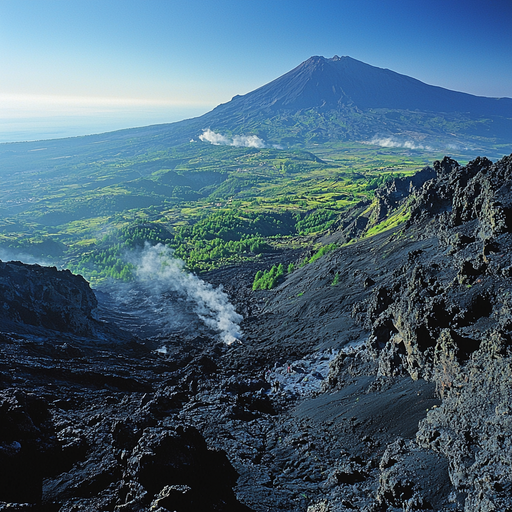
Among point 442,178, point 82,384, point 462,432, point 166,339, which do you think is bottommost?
point 166,339

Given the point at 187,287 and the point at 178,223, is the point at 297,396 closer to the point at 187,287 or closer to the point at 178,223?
the point at 187,287

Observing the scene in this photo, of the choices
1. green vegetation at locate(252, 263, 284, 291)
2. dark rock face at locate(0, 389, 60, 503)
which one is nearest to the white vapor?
green vegetation at locate(252, 263, 284, 291)

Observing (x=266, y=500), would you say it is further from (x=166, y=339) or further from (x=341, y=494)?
(x=166, y=339)

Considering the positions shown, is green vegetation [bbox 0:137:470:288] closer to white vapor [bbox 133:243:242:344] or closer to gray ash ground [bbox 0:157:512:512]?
white vapor [bbox 133:243:242:344]

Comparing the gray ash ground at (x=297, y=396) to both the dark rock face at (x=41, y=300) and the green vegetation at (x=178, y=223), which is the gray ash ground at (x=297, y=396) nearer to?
the dark rock face at (x=41, y=300)

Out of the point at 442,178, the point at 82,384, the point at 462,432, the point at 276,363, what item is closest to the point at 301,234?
the point at 442,178

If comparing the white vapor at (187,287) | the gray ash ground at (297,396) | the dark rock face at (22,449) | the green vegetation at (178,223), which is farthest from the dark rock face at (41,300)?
the green vegetation at (178,223)

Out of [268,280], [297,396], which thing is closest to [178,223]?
[268,280]
